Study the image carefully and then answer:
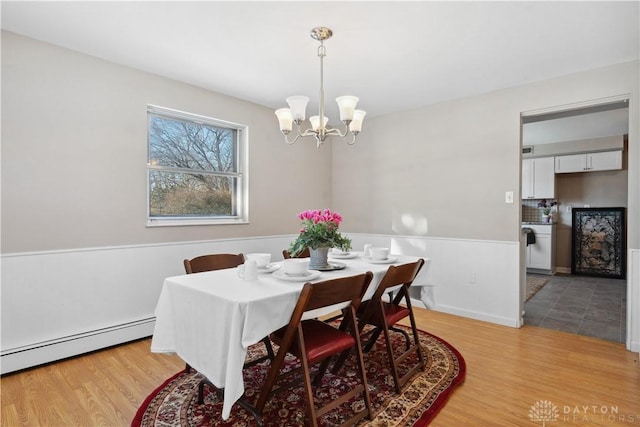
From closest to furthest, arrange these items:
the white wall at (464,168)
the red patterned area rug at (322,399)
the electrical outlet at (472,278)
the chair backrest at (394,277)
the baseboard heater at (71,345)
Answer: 1. the red patterned area rug at (322,399)
2. the chair backrest at (394,277)
3. the baseboard heater at (71,345)
4. the white wall at (464,168)
5. the electrical outlet at (472,278)

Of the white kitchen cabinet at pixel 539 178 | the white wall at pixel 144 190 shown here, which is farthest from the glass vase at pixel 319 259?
the white kitchen cabinet at pixel 539 178

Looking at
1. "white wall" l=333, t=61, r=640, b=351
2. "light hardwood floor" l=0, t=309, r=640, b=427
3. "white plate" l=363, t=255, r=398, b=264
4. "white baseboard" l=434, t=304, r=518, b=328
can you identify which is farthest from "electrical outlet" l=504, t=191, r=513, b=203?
"white plate" l=363, t=255, r=398, b=264

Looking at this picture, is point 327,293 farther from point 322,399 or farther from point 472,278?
point 472,278

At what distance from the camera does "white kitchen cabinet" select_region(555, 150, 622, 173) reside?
18.4ft

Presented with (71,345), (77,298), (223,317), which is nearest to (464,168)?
(223,317)

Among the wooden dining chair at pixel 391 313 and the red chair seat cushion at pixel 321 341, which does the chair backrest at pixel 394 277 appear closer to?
the wooden dining chair at pixel 391 313

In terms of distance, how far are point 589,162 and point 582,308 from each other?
10.4 ft

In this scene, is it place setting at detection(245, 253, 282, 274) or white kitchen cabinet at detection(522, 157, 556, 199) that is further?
white kitchen cabinet at detection(522, 157, 556, 199)

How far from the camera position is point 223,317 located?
1.50m

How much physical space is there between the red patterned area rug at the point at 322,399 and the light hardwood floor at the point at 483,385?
0.09 metres

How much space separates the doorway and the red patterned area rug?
74.4 inches

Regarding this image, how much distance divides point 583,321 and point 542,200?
140 inches

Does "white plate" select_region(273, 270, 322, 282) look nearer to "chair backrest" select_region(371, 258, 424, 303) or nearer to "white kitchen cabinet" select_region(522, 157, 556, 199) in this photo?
Answer: "chair backrest" select_region(371, 258, 424, 303)

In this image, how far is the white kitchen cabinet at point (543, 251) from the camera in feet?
19.3
